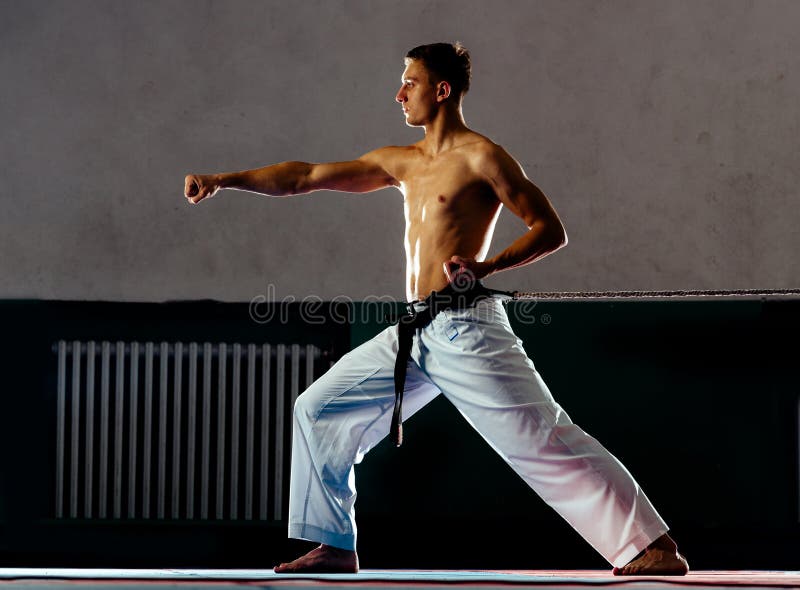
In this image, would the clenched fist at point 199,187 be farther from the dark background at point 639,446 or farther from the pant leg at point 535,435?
the dark background at point 639,446

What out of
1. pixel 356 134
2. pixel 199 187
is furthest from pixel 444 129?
pixel 356 134

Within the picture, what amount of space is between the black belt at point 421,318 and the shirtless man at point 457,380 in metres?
0.01

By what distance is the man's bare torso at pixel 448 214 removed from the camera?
204cm

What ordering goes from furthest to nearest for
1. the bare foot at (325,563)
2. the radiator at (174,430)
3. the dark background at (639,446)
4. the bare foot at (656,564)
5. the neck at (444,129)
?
the radiator at (174,430) → the dark background at (639,446) → the neck at (444,129) → the bare foot at (325,563) → the bare foot at (656,564)

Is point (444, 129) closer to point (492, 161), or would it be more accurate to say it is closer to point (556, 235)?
point (492, 161)

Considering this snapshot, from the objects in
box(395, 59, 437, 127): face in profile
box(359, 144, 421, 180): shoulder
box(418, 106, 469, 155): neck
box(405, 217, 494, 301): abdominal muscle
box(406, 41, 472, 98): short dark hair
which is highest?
box(406, 41, 472, 98): short dark hair

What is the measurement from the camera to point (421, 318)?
2027 mm

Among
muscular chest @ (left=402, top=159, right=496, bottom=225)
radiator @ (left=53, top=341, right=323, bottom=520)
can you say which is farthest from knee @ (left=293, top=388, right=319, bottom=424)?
radiator @ (left=53, top=341, right=323, bottom=520)

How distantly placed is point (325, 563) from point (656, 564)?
2.09ft

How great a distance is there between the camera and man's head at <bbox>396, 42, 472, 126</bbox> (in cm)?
214

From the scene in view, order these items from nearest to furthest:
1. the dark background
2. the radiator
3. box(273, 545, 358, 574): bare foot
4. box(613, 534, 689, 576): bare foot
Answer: box(613, 534, 689, 576): bare foot → box(273, 545, 358, 574): bare foot → the dark background → the radiator

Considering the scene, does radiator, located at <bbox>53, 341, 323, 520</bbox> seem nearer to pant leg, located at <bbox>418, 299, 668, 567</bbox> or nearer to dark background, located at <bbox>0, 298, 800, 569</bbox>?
dark background, located at <bbox>0, 298, 800, 569</bbox>

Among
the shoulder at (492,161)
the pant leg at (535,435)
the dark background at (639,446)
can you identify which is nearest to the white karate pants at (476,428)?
the pant leg at (535,435)

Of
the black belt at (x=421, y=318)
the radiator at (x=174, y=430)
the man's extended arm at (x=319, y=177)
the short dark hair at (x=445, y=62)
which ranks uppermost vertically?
the short dark hair at (x=445, y=62)
